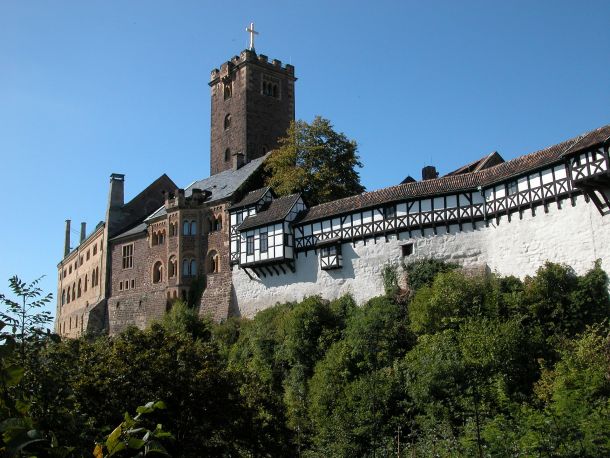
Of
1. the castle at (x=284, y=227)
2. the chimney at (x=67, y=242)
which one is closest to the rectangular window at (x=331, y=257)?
the castle at (x=284, y=227)

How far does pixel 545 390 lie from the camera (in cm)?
2562

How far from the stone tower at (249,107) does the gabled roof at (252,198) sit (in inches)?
521

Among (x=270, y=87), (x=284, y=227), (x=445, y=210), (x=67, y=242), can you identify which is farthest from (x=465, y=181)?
(x=67, y=242)

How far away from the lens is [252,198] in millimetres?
45781

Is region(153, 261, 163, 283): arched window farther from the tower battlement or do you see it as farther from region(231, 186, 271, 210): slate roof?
the tower battlement

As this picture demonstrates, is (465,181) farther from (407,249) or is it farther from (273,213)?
(273,213)

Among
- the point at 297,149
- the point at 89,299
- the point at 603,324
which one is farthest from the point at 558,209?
the point at 89,299

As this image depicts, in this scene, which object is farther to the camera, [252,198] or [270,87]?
[270,87]

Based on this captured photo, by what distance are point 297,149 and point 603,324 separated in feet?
84.6

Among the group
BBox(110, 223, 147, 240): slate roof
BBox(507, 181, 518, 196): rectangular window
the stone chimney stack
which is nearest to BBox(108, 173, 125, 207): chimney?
the stone chimney stack

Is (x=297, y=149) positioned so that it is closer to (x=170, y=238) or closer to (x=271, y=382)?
(x=170, y=238)

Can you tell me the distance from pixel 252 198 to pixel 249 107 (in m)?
17.5

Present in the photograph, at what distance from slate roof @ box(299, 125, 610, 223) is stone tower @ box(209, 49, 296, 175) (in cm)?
2082

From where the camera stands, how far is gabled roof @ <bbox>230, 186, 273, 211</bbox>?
148 ft
